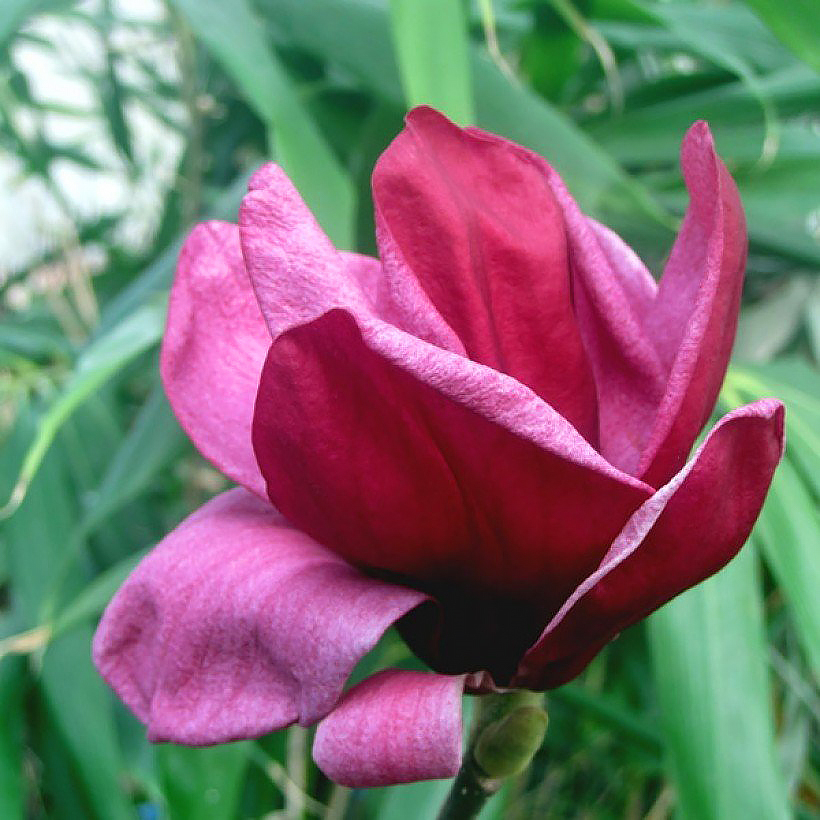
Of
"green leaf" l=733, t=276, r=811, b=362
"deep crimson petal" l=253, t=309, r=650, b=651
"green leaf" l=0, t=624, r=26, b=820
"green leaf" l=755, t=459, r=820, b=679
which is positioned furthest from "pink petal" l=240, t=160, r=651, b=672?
"green leaf" l=733, t=276, r=811, b=362

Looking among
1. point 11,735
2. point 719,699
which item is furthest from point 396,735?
point 11,735

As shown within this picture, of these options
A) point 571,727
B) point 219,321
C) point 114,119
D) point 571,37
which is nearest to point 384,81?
point 571,37

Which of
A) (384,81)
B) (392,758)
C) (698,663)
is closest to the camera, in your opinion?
(392,758)

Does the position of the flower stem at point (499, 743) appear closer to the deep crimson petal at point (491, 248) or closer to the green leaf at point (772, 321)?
the deep crimson petal at point (491, 248)

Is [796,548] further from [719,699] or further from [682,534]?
[682,534]

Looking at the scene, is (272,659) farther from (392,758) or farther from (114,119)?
(114,119)

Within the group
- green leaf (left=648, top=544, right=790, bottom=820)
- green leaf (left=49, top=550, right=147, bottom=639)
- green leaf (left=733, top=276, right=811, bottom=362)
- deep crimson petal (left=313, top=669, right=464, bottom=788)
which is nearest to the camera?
deep crimson petal (left=313, top=669, right=464, bottom=788)

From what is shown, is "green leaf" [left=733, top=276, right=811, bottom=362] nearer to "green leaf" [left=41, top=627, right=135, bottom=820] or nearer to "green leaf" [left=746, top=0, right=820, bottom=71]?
"green leaf" [left=746, top=0, right=820, bottom=71]
